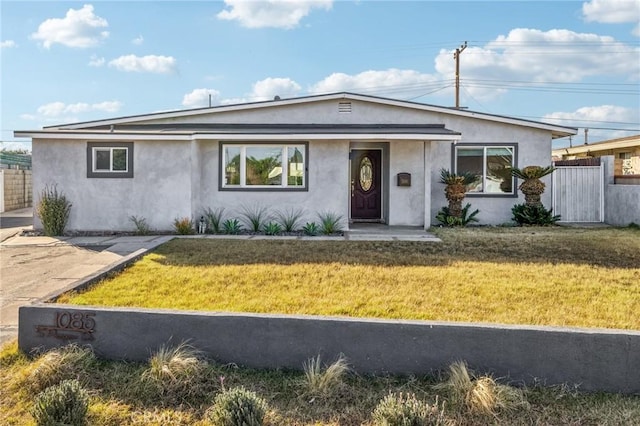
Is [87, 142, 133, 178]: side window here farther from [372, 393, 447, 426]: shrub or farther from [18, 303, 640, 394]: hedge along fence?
[372, 393, 447, 426]: shrub

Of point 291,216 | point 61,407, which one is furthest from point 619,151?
point 61,407

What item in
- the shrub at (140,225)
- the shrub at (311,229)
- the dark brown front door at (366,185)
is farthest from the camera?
the dark brown front door at (366,185)

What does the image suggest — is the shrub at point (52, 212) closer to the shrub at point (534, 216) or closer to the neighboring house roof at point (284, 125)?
the neighboring house roof at point (284, 125)

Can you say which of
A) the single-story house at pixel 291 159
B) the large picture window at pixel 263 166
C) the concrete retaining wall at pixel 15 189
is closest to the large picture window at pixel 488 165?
the single-story house at pixel 291 159

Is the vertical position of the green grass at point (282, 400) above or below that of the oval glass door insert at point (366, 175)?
below

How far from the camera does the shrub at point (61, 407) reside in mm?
3109

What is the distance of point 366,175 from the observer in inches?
550

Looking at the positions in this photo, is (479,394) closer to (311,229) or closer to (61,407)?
(61,407)

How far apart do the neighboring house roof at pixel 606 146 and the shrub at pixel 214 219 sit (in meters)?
20.3

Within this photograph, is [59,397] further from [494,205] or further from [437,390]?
[494,205]

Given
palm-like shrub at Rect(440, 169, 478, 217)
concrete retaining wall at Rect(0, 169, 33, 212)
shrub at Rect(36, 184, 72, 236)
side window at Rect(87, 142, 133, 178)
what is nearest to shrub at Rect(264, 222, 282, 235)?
side window at Rect(87, 142, 133, 178)

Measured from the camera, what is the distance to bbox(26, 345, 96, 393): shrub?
3650 mm

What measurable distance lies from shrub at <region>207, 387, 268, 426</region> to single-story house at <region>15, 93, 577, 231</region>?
8.69m

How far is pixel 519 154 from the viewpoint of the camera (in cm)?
1331
